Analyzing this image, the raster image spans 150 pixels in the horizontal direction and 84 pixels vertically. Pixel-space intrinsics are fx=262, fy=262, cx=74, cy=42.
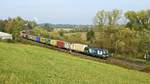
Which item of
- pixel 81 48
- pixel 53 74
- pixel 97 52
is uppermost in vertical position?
pixel 53 74

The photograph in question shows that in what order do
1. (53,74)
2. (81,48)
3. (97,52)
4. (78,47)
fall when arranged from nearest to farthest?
(53,74) < (97,52) < (81,48) < (78,47)

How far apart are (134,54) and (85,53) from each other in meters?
11.3

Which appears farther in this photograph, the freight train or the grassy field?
the freight train

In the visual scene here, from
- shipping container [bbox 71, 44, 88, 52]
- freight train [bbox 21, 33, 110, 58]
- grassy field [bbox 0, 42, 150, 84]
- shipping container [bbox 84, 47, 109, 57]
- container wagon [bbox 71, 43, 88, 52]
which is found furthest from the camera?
shipping container [bbox 71, 44, 88, 52]

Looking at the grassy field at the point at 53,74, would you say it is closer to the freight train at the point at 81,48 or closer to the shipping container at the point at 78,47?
the freight train at the point at 81,48

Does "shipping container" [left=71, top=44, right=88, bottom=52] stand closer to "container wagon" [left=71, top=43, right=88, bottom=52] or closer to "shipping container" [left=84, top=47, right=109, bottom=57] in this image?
"container wagon" [left=71, top=43, right=88, bottom=52]

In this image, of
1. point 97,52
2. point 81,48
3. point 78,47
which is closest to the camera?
point 97,52

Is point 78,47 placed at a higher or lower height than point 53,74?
lower

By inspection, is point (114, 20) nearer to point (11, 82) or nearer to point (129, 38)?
point (129, 38)

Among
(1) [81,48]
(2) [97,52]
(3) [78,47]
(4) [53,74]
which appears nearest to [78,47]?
(3) [78,47]

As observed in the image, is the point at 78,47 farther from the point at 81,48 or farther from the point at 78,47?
the point at 81,48

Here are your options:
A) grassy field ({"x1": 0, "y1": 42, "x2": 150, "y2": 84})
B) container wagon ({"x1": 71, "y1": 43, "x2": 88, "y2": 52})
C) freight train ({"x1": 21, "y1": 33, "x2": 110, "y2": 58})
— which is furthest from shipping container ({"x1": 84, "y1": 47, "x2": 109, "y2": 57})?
grassy field ({"x1": 0, "y1": 42, "x2": 150, "y2": 84})

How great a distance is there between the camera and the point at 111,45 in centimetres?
6531

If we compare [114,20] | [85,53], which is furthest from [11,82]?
[114,20]
